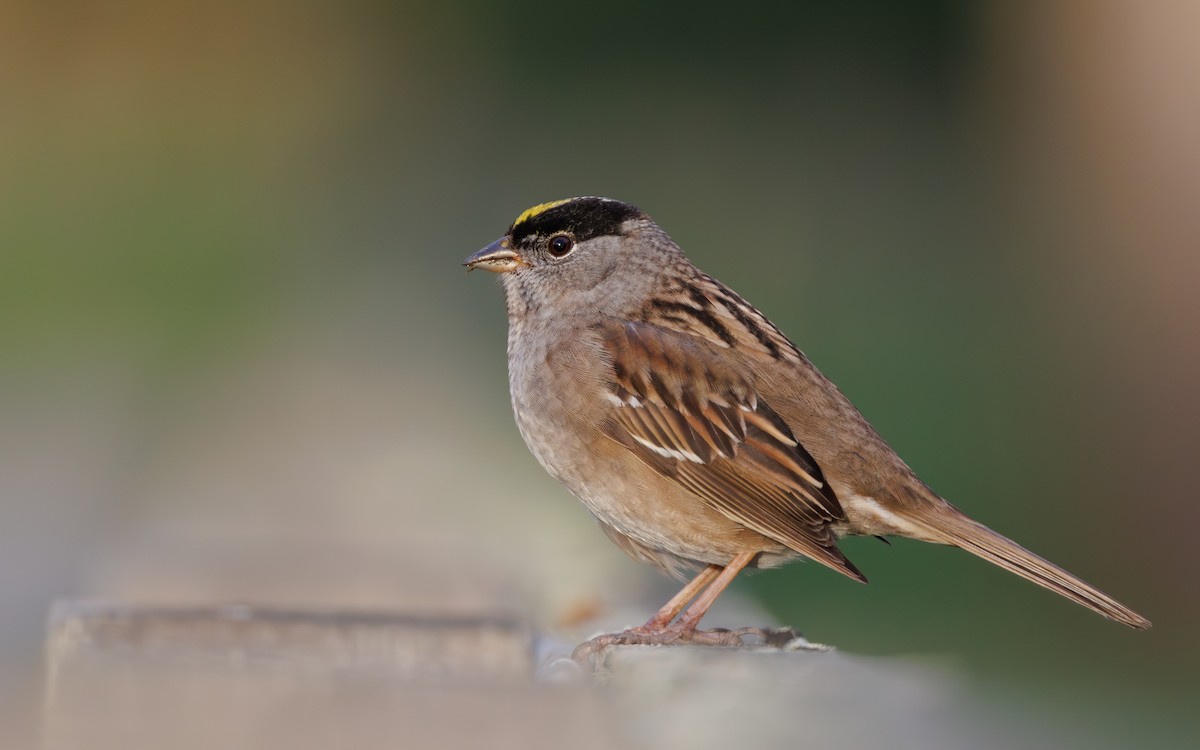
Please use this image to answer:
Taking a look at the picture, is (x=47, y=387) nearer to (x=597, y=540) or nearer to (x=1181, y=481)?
(x=597, y=540)

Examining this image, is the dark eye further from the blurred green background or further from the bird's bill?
the blurred green background

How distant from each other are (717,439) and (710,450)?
26 mm

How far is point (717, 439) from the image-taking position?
305cm

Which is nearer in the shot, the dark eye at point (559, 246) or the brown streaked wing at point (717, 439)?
the brown streaked wing at point (717, 439)

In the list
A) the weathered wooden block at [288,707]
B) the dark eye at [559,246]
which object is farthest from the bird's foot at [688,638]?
the weathered wooden block at [288,707]

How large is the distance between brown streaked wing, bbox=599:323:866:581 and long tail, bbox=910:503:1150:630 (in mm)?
198

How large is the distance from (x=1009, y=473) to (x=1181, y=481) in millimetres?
746

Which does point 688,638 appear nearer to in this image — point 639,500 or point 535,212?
point 639,500

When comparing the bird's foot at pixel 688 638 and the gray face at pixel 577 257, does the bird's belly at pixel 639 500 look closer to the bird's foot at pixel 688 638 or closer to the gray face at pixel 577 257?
the bird's foot at pixel 688 638

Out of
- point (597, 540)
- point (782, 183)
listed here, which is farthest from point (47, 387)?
point (782, 183)

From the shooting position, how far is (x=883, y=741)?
3.54 feet

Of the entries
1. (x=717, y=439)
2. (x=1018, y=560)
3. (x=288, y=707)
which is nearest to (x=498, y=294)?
(x=717, y=439)

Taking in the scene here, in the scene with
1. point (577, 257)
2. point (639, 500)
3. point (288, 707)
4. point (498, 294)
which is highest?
point (498, 294)

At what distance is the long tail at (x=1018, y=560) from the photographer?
2.73m
